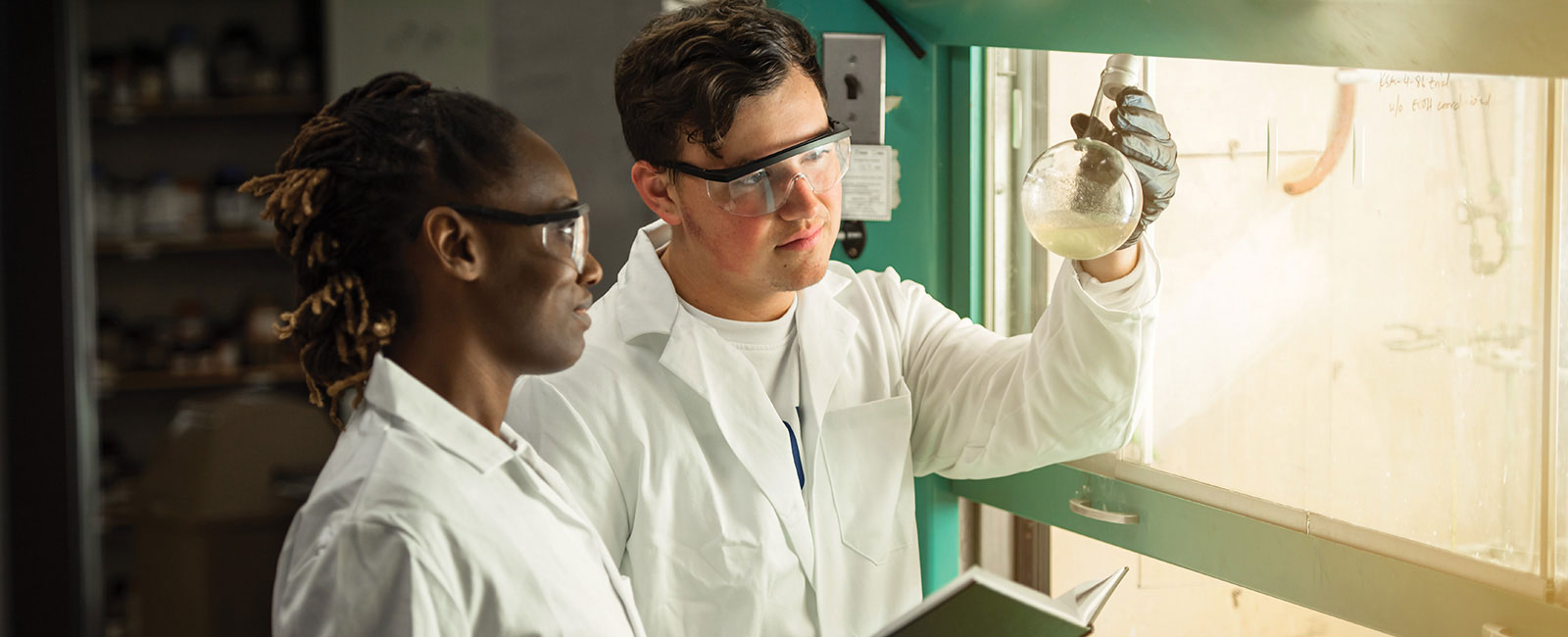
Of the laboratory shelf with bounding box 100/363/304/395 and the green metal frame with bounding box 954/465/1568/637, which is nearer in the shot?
the green metal frame with bounding box 954/465/1568/637

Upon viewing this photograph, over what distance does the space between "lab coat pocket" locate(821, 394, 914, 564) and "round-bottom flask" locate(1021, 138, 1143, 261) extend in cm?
52

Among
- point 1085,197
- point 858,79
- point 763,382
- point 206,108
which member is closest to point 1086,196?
point 1085,197

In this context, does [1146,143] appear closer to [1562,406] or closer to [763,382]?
[1562,406]

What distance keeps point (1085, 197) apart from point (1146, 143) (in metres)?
0.14

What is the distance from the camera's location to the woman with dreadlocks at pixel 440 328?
3.19 ft

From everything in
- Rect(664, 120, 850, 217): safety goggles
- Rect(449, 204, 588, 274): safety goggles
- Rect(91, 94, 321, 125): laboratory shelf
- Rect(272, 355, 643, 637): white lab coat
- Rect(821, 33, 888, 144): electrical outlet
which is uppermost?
Rect(91, 94, 321, 125): laboratory shelf

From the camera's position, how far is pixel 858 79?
1880 millimetres

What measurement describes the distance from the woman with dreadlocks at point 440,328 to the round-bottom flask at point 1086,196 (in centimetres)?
51

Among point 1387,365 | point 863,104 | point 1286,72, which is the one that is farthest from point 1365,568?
point 863,104

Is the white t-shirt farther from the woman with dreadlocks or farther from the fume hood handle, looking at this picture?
the woman with dreadlocks

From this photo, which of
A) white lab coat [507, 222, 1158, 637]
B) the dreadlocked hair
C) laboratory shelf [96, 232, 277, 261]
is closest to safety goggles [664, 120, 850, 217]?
white lab coat [507, 222, 1158, 637]

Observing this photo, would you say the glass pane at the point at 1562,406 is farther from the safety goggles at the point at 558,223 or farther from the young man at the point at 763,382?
the safety goggles at the point at 558,223

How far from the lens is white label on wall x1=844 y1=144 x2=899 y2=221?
1.90m

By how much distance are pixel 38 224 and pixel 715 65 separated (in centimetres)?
254
